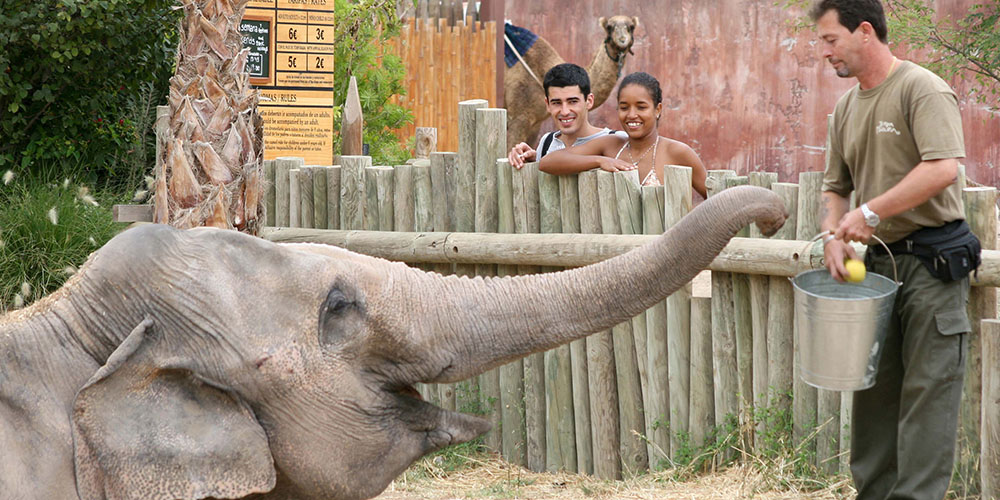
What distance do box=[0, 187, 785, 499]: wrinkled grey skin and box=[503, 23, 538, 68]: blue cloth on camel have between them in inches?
452

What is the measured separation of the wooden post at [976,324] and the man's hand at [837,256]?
1145 mm

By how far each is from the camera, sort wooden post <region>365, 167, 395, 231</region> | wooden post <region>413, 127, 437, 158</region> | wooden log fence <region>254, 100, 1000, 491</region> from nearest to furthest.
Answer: wooden log fence <region>254, 100, 1000, 491</region> < wooden post <region>365, 167, 395, 231</region> < wooden post <region>413, 127, 437, 158</region>

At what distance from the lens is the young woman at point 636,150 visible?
20.4 feet

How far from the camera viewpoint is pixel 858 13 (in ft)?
14.3

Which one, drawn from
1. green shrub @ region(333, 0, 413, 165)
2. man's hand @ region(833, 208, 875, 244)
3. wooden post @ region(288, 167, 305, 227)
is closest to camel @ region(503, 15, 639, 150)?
green shrub @ region(333, 0, 413, 165)

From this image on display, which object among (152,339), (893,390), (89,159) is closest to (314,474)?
(152,339)

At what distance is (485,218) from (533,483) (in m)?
1.50

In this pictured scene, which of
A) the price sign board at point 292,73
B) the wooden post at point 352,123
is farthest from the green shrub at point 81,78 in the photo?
the wooden post at point 352,123

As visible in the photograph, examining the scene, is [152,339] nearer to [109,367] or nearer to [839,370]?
[109,367]

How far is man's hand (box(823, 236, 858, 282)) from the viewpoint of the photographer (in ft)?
13.9

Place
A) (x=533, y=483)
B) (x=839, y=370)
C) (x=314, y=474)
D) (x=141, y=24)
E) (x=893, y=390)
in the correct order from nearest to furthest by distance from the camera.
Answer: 1. (x=314, y=474)
2. (x=839, y=370)
3. (x=893, y=390)
4. (x=533, y=483)
5. (x=141, y=24)

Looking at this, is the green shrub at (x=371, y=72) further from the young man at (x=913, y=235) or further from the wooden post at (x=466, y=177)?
the young man at (x=913, y=235)

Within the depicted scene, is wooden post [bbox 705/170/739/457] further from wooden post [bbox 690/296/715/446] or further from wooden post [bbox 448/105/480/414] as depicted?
wooden post [bbox 448/105/480/414]

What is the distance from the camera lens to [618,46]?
12961 mm
